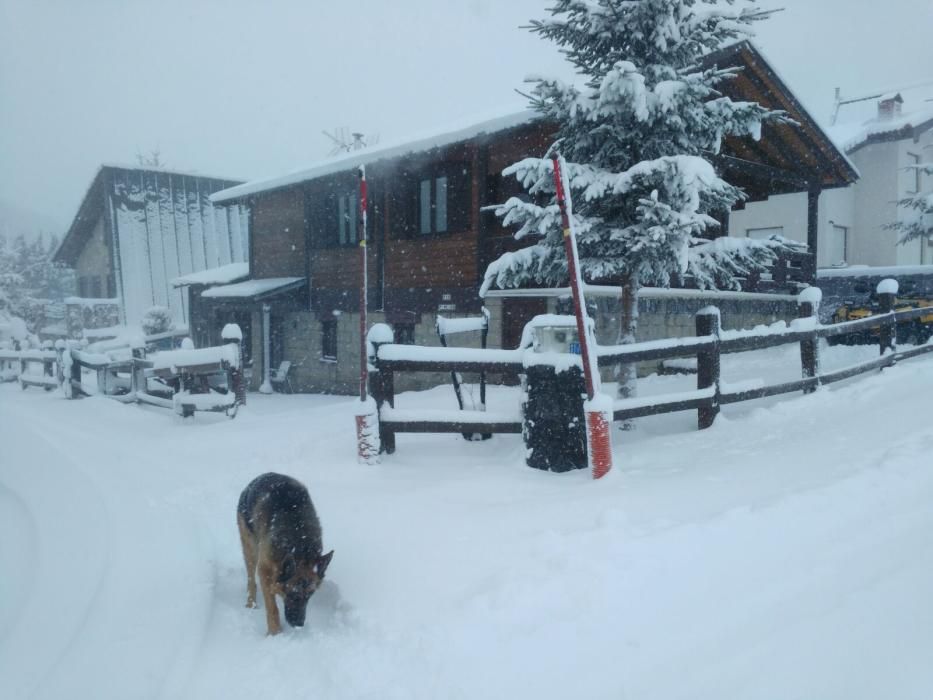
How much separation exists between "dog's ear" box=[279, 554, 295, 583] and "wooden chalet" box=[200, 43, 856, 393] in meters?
8.04

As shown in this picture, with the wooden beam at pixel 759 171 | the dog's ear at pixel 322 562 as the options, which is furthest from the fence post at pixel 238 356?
the wooden beam at pixel 759 171

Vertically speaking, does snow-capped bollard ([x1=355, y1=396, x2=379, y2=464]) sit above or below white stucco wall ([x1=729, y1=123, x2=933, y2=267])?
below

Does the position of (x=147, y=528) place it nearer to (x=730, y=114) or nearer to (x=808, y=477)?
(x=808, y=477)

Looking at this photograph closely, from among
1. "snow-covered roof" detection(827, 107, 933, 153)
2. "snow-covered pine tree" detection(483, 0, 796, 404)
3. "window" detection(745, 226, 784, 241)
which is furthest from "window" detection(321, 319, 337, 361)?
"snow-covered roof" detection(827, 107, 933, 153)

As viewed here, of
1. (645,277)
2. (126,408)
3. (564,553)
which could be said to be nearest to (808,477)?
(564,553)

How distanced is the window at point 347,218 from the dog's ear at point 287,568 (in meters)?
13.6

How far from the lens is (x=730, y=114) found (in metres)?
6.98

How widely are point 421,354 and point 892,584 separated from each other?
3.87 meters

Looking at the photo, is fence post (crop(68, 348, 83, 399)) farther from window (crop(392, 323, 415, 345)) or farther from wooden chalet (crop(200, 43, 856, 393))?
window (crop(392, 323, 415, 345))

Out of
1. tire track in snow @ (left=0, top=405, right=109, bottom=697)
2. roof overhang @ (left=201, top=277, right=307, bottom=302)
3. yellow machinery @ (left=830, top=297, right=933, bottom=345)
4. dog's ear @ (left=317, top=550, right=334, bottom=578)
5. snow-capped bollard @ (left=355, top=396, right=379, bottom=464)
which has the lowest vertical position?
tire track in snow @ (left=0, top=405, right=109, bottom=697)

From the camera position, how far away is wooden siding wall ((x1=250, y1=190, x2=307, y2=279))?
58.7 ft

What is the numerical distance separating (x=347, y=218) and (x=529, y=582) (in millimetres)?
14415

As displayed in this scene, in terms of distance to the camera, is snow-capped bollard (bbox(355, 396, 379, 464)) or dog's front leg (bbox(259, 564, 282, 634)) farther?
snow-capped bollard (bbox(355, 396, 379, 464))

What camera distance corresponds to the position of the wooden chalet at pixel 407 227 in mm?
12477
